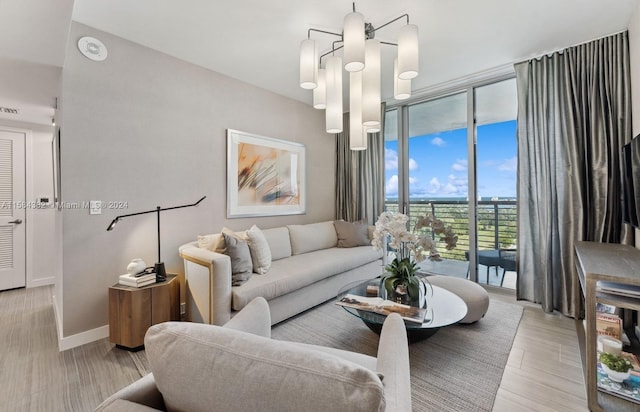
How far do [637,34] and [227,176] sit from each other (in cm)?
378

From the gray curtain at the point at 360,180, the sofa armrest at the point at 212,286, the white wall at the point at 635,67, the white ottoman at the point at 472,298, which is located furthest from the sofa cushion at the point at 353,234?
the white wall at the point at 635,67

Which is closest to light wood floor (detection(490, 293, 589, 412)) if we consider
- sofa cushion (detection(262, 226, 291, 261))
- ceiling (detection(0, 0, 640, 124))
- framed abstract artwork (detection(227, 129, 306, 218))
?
sofa cushion (detection(262, 226, 291, 261))

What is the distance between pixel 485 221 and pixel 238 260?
2.96 metres

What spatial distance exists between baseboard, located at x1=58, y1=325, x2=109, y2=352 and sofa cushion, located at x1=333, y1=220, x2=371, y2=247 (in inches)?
105

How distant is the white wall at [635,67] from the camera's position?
2.15 m

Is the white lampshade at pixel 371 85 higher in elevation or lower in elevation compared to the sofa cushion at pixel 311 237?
higher

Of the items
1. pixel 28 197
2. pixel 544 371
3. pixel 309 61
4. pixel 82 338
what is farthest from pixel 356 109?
pixel 28 197

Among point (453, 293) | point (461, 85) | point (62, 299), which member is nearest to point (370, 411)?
point (453, 293)

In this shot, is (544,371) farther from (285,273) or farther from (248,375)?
(248,375)

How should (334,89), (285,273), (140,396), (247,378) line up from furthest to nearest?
(285,273) → (334,89) → (140,396) → (247,378)

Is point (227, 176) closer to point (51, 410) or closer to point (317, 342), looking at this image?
point (317, 342)

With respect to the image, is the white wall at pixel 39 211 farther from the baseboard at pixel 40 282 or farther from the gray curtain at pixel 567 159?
the gray curtain at pixel 567 159

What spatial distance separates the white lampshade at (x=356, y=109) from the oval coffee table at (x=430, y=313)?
4.27 feet

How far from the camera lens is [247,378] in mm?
553
